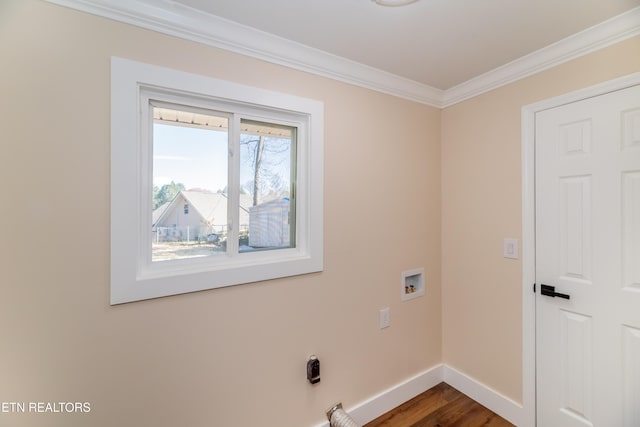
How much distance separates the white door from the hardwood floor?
1.20ft

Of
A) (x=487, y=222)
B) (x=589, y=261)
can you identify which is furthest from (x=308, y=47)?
(x=589, y=261)

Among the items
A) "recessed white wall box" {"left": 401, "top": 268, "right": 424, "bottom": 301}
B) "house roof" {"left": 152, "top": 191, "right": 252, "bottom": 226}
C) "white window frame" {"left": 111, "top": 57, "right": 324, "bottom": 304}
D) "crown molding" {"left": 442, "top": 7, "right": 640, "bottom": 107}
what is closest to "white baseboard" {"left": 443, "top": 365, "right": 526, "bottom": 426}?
"recessed white wall box" {"left": 401, "top": 268, "right": 424, "bottom": 301}

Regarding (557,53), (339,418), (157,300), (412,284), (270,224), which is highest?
(557,53)

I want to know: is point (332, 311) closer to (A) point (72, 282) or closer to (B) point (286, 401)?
(B) point (286, 401)

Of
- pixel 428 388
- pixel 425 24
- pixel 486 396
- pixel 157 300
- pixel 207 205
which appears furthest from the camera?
pixel 428 388

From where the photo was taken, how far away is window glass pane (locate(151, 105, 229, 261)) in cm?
139

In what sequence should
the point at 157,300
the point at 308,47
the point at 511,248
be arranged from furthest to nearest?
the point at 511,248
the point at 308,47
the point at 157,300

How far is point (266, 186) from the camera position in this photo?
5.57 feet

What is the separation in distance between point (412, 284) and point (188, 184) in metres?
1.85

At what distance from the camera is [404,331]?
2.13 metres

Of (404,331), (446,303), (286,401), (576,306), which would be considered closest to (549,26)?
(576,306)

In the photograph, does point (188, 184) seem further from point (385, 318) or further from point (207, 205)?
point (385, 318)

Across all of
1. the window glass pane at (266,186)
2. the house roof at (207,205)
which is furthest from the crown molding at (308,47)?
the house roof at (207,205)

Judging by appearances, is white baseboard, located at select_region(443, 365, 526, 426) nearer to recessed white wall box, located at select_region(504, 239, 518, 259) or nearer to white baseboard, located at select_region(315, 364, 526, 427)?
white baseboard, located at select_region(315, 364, 526, 427)
